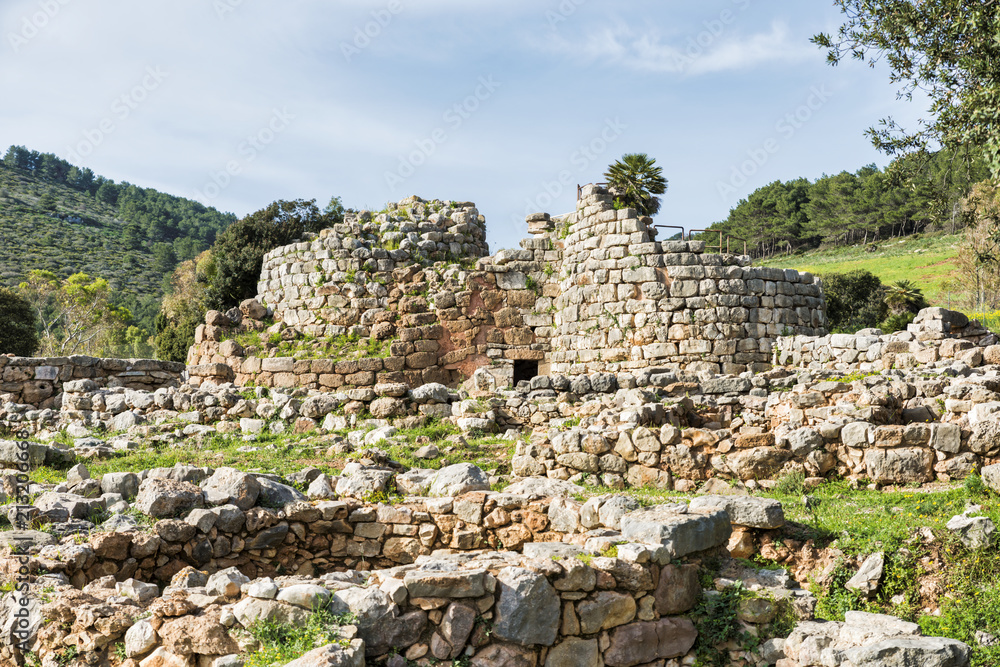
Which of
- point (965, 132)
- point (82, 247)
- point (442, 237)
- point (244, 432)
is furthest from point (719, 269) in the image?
point (82, 247)

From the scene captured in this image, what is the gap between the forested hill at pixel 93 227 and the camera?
61562mm

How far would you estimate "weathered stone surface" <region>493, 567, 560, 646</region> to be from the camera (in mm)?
5375

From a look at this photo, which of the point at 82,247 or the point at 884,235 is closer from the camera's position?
the point at 884,235

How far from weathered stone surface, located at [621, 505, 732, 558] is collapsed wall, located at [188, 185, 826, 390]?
835cm

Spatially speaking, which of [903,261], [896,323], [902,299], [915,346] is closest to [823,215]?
[903,261]

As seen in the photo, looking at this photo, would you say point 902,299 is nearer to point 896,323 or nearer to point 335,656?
point 896,323

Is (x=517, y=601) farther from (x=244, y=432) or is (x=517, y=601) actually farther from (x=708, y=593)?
(x=244, y=432)

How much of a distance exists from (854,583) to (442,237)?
45.2ft

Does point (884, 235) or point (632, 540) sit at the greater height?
point (884, 235)

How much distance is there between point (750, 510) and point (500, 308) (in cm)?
1134

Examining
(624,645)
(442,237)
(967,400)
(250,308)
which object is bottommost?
(624,645)

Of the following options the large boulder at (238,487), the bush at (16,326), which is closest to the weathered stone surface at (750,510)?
the large boulder at (238,487)

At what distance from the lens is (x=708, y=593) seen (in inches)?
244

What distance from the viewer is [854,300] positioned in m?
33.1
